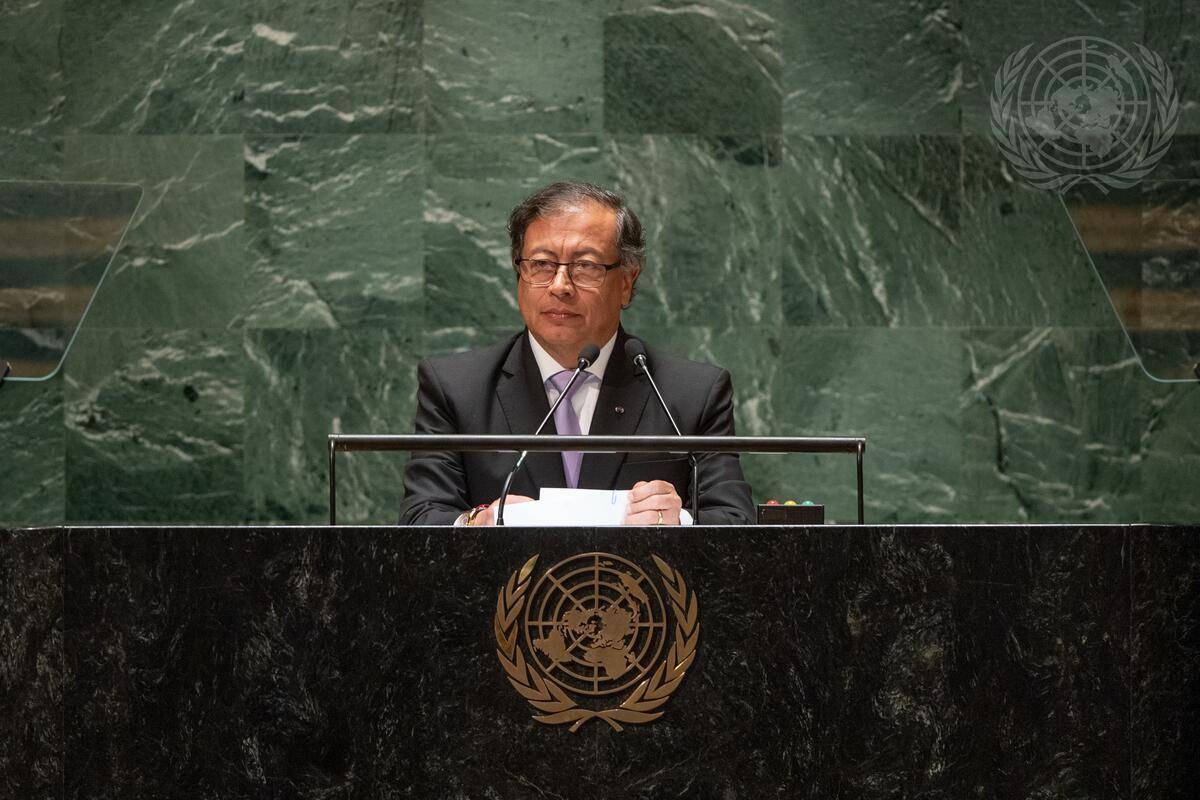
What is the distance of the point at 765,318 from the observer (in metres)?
4.61

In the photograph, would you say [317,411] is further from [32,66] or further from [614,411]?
[614,411]

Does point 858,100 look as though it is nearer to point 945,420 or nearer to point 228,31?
point 945,420

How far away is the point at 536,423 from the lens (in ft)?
10.5

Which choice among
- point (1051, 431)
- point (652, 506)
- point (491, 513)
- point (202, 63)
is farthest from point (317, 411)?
point (1051, 431)

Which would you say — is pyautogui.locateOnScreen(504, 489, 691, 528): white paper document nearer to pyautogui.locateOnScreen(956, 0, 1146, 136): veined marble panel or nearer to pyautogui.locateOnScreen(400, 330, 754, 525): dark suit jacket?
pyautogui.locateOnScreen(400, 330, 754, 525): dark suit jacket

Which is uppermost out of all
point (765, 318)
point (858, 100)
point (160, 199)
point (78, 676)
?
point (858, 100)

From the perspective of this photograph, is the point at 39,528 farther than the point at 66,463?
No

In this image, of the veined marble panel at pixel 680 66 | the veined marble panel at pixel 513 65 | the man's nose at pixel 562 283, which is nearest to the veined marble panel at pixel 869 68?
the veined marble panel at pixel 680 66

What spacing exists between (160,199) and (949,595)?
3308 mm

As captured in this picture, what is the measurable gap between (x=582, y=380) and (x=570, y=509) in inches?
39.0

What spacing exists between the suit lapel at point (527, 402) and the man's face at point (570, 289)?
69mm

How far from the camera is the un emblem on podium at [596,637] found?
2.04 metres

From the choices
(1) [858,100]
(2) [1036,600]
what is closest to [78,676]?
(2) [1036,600]

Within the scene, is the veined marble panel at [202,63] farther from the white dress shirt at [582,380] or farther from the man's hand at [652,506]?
the man's hand at [652,506]
